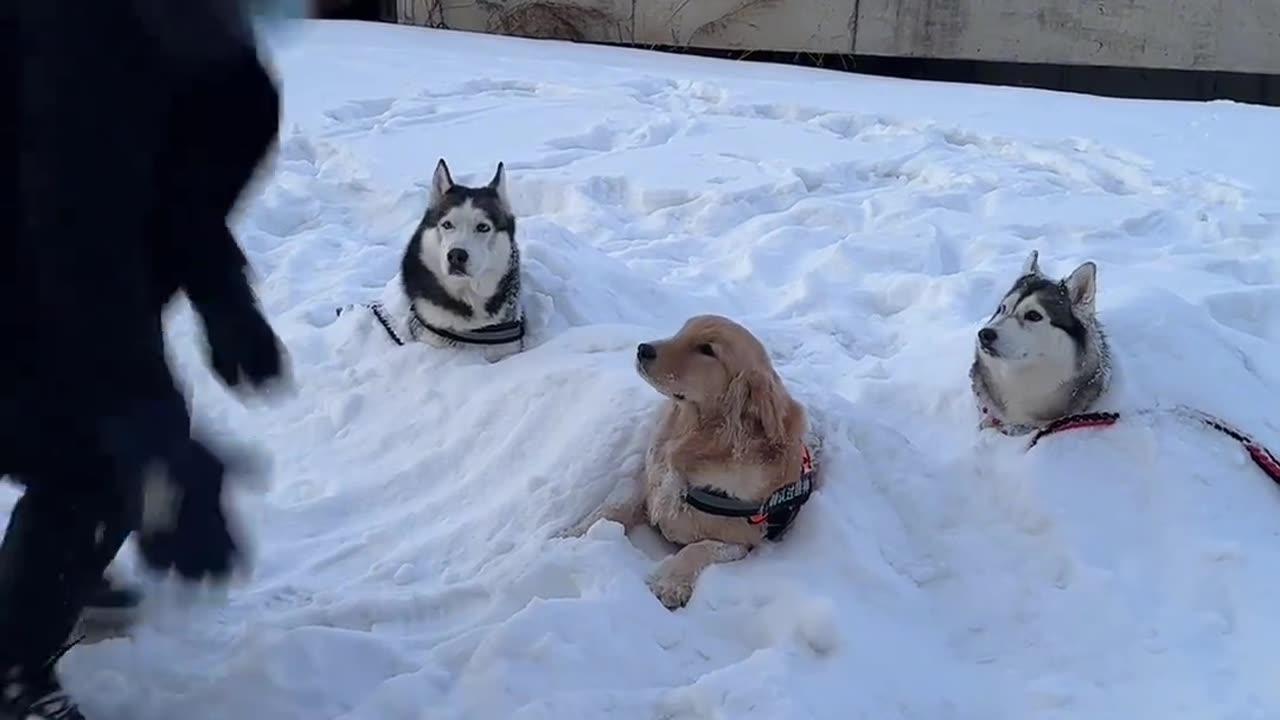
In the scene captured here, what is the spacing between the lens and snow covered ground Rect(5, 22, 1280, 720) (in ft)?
9.50

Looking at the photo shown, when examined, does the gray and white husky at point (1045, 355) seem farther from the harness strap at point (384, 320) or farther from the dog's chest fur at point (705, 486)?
the harness strap at point (384, 320)

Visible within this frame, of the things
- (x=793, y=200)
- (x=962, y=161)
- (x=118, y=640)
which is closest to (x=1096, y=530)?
(x=118, y=640)

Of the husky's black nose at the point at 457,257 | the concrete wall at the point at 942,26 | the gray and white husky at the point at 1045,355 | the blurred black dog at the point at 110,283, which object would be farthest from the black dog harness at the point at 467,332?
the concrete wall at the point at 942,26

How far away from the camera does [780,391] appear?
11.1 feet

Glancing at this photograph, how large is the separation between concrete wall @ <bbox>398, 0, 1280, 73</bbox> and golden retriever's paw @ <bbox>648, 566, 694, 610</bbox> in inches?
395

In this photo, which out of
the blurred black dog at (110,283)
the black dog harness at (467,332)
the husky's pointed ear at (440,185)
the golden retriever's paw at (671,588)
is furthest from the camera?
the husky's pointed ear at (440,185)

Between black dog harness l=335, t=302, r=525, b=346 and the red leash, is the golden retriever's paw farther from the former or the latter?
black dog harness l=335, t=302, r=525, b=346

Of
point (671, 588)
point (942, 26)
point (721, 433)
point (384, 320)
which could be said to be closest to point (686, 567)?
point (671, 588)

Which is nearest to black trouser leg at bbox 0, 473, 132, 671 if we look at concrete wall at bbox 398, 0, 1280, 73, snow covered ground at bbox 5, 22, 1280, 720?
snow covered ground at bbox 5, 22, 1280, 720

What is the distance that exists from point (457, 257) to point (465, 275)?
0.33ft

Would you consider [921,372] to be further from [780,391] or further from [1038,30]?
[1038,30]

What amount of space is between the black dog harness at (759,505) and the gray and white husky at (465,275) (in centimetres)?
183

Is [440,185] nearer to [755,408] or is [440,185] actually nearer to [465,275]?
[465,275]

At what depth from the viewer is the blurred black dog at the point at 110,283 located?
182cm
